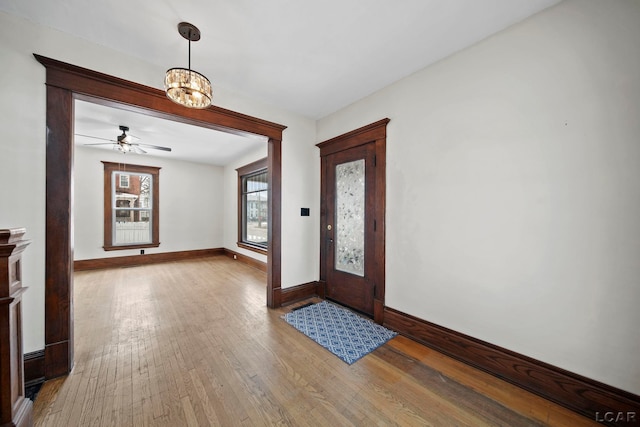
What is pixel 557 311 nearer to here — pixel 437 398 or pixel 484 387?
pixel 484 387

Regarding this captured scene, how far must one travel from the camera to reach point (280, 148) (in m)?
3.29

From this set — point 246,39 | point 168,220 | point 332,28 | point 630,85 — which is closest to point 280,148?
point 246,39

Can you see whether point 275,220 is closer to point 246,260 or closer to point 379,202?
point 379,202

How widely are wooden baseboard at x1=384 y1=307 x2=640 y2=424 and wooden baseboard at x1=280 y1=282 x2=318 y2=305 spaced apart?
163 cm

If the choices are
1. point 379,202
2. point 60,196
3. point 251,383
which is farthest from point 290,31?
point 251,383

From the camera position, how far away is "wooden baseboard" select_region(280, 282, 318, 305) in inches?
130

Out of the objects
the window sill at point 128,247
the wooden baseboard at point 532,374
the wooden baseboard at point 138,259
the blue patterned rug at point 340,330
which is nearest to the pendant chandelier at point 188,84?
the blue patterned rug at point 340,330

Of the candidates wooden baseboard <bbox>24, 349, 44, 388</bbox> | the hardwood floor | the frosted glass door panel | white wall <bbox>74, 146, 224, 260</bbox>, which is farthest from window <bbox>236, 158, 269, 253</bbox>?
wooden baseboard <bbox>24, 349, 44, 388</bbox>

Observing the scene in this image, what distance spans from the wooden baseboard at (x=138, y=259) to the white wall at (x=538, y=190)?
604 cm

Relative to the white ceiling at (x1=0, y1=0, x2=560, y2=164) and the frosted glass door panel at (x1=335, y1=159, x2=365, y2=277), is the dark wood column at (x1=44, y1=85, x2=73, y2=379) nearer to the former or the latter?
the white ceiling at (x1=0, y1=0, x2=560, y2=164)

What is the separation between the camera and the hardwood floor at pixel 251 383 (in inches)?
58.6

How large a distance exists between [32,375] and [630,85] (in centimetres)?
463

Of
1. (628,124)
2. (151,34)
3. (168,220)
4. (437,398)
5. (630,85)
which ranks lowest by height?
(437,398)

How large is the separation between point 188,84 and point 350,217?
2.28 m
